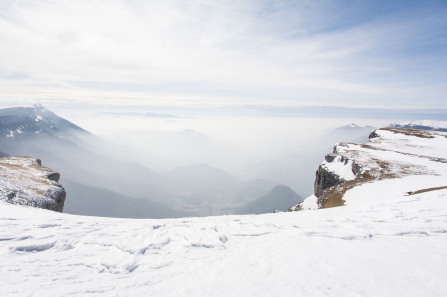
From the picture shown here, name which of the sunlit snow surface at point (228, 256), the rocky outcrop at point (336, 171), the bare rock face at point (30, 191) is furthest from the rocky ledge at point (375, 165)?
the bare rock face at point (30, 191)

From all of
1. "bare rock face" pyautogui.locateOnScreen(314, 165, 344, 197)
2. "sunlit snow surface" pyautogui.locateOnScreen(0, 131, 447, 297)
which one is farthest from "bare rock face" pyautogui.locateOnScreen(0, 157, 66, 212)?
"bare rock face" pyautogui.locateOnScreen(314, 165, 344, 197)

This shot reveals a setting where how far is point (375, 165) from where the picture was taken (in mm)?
53438

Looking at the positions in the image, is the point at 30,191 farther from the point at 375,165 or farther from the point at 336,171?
the point at 375,165

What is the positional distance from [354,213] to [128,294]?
1704 cm

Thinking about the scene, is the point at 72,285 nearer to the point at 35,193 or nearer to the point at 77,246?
the point at 77,246

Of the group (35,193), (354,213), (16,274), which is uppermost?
(16,274)

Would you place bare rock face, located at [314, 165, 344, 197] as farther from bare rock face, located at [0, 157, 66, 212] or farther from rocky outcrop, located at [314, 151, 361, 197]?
bare rock face, located at [0, 157, 66, 212]

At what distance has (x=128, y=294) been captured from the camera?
719cm

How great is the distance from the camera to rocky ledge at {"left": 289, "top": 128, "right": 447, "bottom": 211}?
153 ft

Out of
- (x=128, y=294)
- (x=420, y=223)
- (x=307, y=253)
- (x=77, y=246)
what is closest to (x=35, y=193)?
(x=77, y=246)

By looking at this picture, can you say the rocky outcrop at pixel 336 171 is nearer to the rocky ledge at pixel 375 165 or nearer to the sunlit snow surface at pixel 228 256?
the rocky ledge at pixel 375 165

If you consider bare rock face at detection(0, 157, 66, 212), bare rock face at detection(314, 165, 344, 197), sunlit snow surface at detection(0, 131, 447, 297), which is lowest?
bare rock face at detection(314, 165, 344, 197)

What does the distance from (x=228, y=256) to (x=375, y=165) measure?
56471 millimetres

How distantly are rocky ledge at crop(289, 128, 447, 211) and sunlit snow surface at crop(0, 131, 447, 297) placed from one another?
29.5 meters
